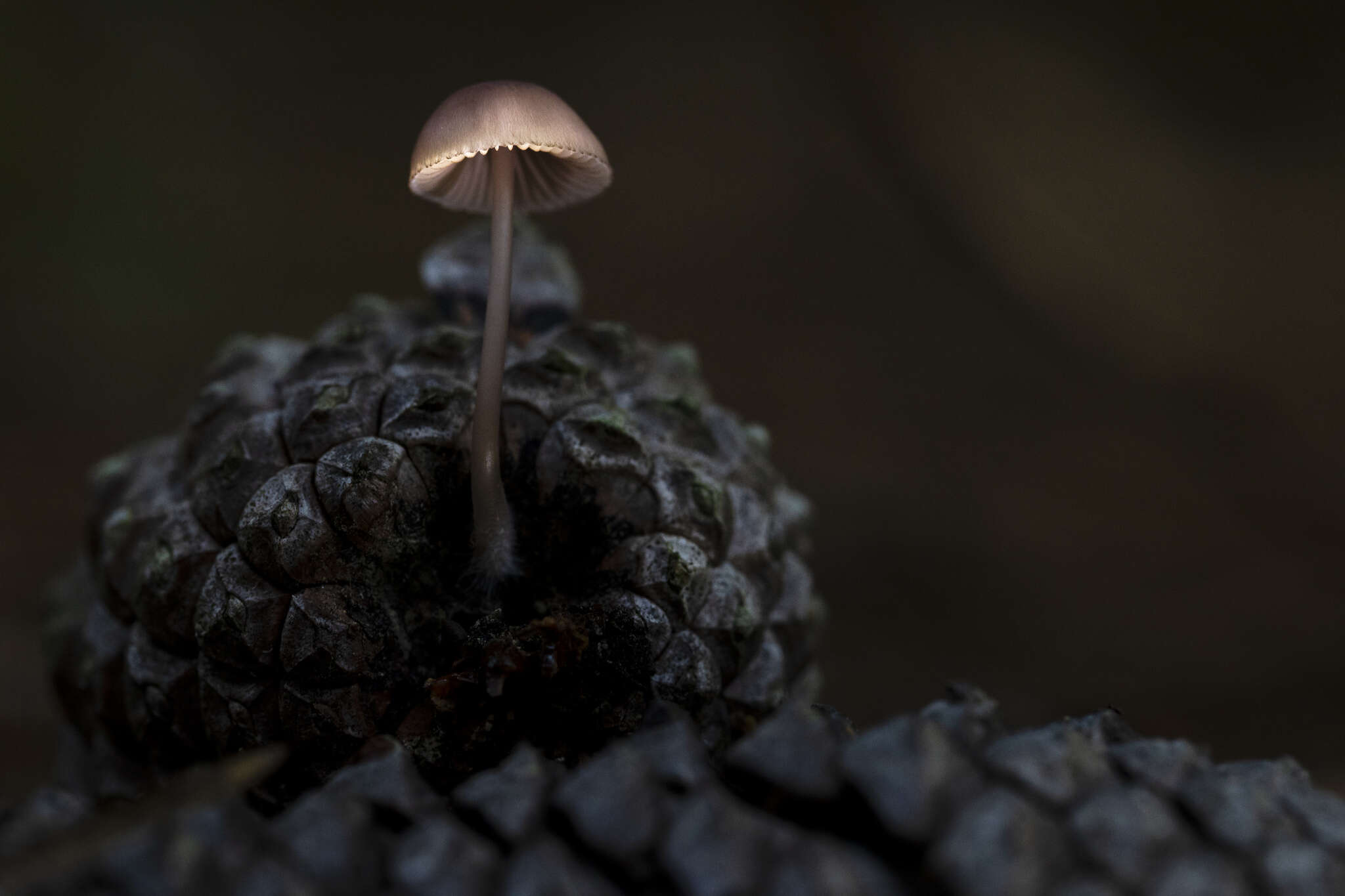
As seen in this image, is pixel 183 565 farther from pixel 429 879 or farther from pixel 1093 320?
pixel 1093 320

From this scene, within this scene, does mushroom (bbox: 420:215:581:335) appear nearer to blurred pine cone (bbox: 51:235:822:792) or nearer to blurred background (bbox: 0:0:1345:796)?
blurred pine cone (bbox: 51:235:822:792)

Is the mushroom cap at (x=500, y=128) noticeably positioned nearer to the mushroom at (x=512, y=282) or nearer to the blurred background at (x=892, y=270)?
the mushroom at (x=512, y=282)

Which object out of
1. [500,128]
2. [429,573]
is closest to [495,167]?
[500,128]

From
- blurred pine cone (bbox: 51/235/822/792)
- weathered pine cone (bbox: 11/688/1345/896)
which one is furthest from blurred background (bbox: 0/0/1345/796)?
weathered pine cone (bbox: 11/688/1345/896)

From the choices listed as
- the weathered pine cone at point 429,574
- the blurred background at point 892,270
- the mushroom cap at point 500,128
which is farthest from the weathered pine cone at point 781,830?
the blurred background at point 892,270

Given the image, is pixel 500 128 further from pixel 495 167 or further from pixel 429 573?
pixel 429 573

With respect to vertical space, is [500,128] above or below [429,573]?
above
